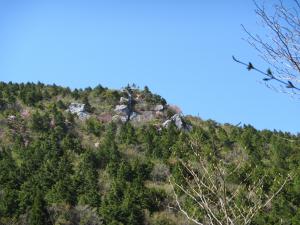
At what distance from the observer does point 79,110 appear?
157 feet

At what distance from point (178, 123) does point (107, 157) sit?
11111 millimetres

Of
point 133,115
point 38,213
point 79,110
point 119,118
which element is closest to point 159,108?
point 133,115

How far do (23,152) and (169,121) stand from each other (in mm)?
14329

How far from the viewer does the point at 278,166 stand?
39.0 meters

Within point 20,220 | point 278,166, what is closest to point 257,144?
point 278,166

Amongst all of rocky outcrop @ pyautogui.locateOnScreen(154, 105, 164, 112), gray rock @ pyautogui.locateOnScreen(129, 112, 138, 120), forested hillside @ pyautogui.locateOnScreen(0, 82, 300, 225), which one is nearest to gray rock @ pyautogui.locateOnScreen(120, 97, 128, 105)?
forested hillside @ pyautogui.locateOnScreen(0, 82, 300, 225)

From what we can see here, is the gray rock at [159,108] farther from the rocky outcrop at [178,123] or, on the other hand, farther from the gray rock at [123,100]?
the gray rock at [123,100]

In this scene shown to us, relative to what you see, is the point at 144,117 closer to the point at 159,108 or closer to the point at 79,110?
the point at 159,108

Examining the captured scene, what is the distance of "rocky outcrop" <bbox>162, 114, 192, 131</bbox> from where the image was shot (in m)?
46.6

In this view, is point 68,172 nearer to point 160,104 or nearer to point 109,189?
point 109,189

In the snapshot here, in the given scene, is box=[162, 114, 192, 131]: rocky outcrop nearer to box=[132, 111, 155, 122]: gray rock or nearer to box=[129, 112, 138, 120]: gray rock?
box=[132, 111, 155, 122]: gray rock

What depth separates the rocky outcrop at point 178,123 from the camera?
46594 mm

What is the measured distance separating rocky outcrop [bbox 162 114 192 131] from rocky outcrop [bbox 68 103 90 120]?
23.0 ft

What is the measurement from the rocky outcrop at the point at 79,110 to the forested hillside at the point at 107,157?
0.09 metres
